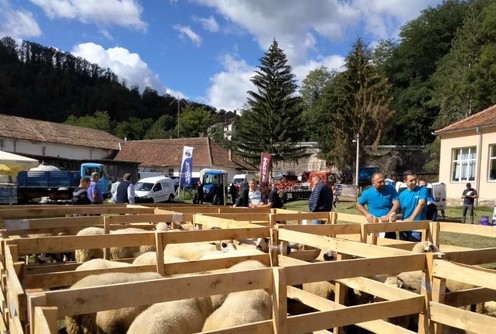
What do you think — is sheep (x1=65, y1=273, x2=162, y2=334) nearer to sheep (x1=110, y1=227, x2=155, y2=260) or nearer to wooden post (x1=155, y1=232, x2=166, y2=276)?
wooden post (x1=155, y1=232, x2=166, y2=276)

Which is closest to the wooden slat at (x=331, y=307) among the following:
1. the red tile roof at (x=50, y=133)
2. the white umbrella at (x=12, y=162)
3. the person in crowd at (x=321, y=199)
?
the person in crowd at (x=321, y=199)

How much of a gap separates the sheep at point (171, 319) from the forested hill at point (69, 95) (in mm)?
93849

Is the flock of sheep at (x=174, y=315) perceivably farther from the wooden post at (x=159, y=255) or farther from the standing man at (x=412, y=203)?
the standing man at (x=412, y=203)

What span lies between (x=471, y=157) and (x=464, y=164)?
2.23 feet

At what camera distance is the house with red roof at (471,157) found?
25906mm

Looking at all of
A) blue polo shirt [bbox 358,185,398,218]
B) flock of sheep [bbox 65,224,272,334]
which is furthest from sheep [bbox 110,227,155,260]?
blue polo shirt [bbox 358,185,398,218]

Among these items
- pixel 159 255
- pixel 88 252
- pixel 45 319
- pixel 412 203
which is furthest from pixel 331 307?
pixel 412 203

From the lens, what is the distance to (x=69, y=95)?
424ft

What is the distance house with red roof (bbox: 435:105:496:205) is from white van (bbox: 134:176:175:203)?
17.6 m

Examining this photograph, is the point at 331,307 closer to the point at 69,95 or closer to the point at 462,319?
the point at 462,319

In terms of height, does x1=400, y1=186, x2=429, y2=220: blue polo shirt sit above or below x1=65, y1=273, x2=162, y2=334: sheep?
above

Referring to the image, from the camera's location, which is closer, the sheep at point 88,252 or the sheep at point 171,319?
the sheep at point 171,319

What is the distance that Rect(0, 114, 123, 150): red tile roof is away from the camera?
43.8 metres

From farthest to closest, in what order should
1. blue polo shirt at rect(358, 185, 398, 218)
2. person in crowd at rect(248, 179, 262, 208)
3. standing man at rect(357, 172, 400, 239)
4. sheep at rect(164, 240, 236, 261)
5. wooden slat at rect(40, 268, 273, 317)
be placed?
person in crowd at rect(248, 179, 262, 208) < blue polo shirt at rect(358, 185, 398, 218) < standing man at rect(357, 172, 400, 239) < sheep at rect(164, 240, 236, 261) < wooden slat at rect(40, 268, 273, 317)
